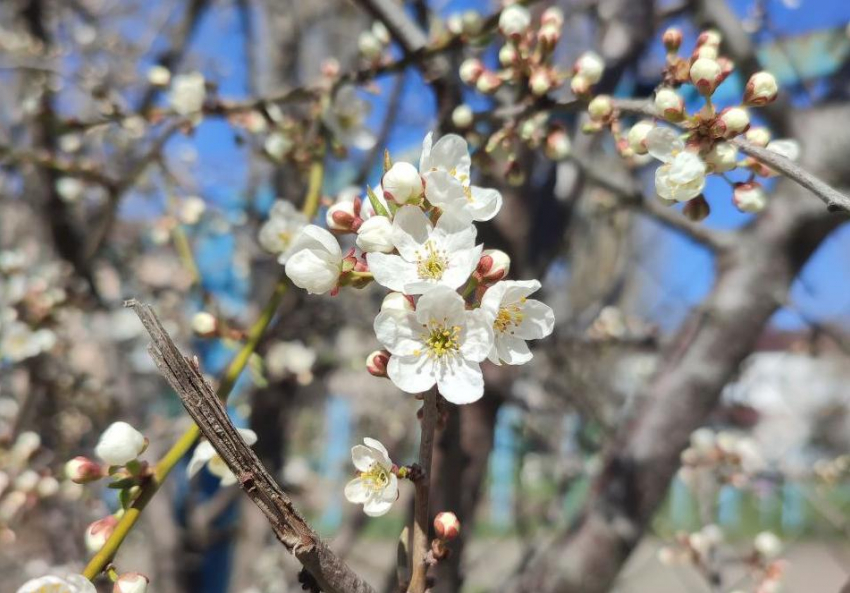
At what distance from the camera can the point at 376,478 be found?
2.84 ft

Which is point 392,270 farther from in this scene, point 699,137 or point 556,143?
point 556,143

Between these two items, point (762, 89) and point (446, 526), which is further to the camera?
point (762, 89)

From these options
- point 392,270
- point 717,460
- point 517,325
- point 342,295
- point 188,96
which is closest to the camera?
point 392,270

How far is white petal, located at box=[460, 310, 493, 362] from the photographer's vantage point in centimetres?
76

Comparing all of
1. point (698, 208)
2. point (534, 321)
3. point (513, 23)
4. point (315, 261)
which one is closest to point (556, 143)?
point (513, 23)

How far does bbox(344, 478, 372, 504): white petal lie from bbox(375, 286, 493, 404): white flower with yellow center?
6.7 inches

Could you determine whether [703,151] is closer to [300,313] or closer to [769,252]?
[769,252]

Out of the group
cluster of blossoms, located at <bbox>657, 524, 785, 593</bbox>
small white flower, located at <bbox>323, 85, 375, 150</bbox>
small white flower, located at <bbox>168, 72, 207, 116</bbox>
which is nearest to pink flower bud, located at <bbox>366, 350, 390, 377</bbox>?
small white flower, located at <bbox>323, 85, 375, 150</bbox>

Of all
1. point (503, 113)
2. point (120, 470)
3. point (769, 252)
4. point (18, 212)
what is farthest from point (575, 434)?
point (18, 212)

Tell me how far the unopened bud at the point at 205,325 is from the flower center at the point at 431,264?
58cm

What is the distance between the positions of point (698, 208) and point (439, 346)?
18.3 inches

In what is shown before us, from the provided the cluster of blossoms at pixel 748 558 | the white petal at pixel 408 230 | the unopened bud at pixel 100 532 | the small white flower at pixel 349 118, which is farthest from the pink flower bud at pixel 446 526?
the cluster of blossoms at pixel 748 558

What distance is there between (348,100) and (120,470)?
0.97 metres

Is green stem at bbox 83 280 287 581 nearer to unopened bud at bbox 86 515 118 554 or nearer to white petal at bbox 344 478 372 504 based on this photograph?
unopened bud at bbox 86 515 118 554
